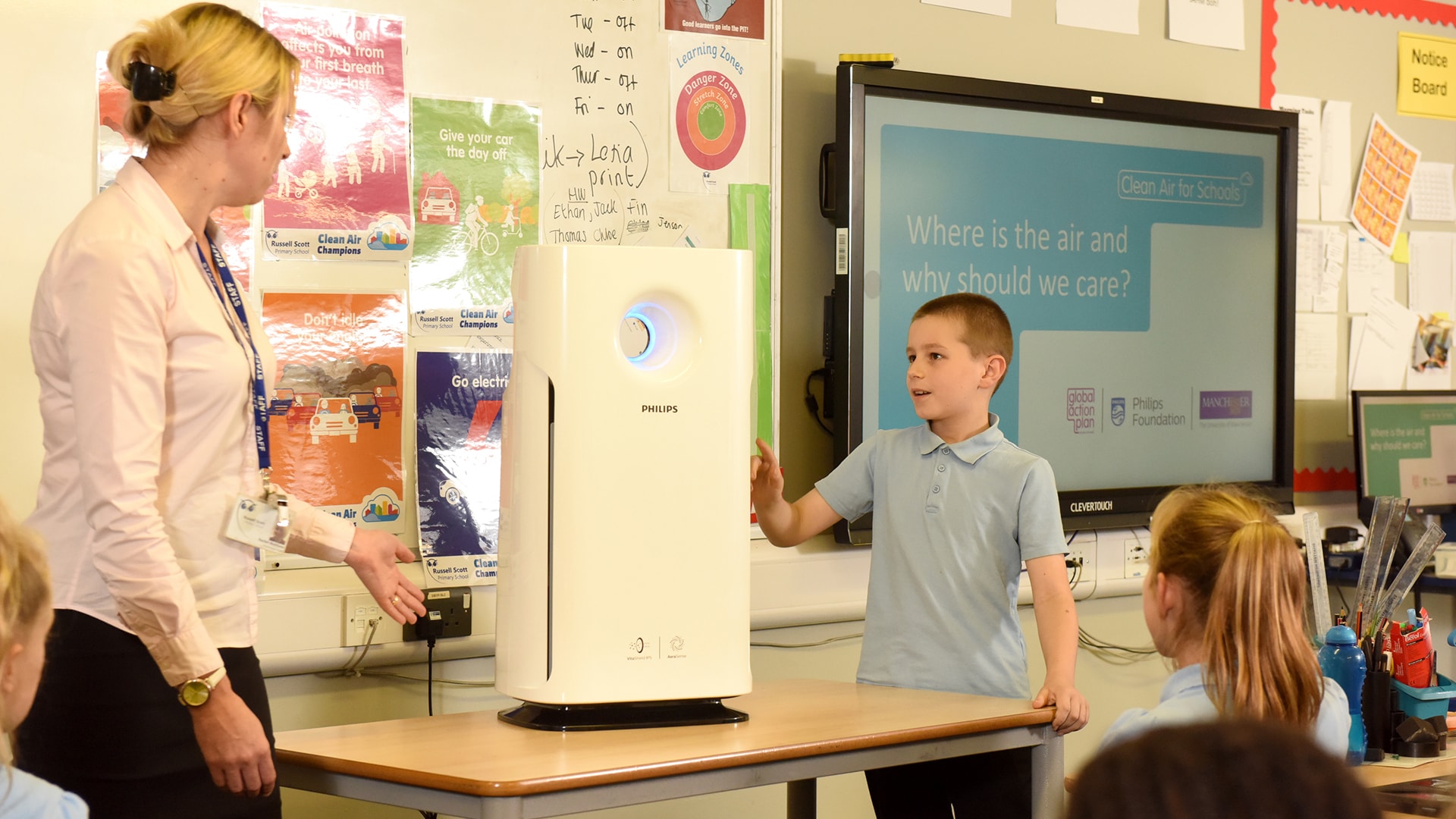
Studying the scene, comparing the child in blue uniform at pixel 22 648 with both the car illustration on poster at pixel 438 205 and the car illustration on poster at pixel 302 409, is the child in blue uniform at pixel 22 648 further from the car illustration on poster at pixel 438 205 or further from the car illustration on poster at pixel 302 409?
the car illustration on poster at pixel 438 205

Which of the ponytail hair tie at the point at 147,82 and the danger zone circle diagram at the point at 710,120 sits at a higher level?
the danger zone circle diagram at the point at 710,120

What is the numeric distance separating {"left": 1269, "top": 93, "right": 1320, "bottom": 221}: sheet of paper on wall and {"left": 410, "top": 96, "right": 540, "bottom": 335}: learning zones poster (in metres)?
2.07

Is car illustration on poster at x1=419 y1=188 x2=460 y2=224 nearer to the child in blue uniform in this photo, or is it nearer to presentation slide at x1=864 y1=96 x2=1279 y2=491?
presentation slide at x1=864 y1=96 x2=1279 y2=491

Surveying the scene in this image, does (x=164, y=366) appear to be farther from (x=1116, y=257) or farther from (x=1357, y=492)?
(x=1357, y=492)

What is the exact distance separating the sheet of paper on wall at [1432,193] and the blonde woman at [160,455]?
318 cm

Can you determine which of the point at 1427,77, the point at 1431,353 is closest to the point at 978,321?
the point at 1431,353

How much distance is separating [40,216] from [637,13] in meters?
1.09

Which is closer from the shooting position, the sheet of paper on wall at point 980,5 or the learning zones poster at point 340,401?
the learning zones poster at point 340,401

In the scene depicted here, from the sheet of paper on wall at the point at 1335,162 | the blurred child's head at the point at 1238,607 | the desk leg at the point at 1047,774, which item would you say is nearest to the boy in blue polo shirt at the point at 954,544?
the desk leg at the point at 1047,774

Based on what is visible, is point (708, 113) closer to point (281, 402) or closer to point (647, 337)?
point (281, 402)

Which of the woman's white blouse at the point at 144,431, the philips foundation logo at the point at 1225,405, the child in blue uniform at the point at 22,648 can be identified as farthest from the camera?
the philips foundation logo at the point at 1225,405

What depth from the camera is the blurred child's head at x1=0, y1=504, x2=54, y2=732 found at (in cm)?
99

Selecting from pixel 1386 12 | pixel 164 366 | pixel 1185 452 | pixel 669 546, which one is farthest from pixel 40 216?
pixel 1386 12

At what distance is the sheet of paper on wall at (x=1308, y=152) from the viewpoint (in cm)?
336
